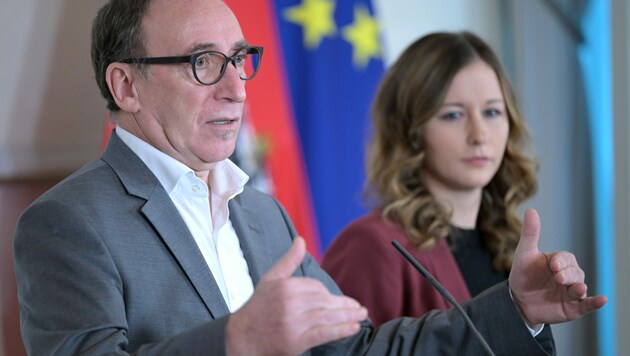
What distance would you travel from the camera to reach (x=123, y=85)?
1838 millimetres

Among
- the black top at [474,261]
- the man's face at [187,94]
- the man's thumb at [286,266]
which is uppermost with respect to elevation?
the man's face at [187,94]

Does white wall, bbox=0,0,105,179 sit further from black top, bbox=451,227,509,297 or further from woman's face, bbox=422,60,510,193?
black top, bbox=451,227,509,297

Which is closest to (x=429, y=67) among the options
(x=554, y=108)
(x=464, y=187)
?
(x=464, y=187)

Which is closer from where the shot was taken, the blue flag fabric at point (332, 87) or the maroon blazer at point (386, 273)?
the maroon blazer at point (386, 273)

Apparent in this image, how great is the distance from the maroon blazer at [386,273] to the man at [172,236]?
1.42 feet

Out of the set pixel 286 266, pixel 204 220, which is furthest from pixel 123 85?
pixel 286 266

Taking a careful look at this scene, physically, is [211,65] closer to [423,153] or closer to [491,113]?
[423,153]

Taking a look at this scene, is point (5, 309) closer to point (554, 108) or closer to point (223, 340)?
point (223, 340)

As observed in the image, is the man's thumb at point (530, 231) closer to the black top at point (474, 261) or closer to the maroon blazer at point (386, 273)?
the maroon blazer at point (386, 273)

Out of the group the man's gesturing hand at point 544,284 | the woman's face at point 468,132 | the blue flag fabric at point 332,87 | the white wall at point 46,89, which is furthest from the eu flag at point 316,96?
the man's gesturing hand at point 544,284

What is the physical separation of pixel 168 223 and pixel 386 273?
0.90 m

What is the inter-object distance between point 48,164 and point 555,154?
95.9 inches

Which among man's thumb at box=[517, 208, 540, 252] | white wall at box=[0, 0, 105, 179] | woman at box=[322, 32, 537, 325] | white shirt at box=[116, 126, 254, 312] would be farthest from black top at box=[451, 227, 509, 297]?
white wall at box=[0, 0, 105, 179]

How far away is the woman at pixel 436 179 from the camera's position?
8.20ft
